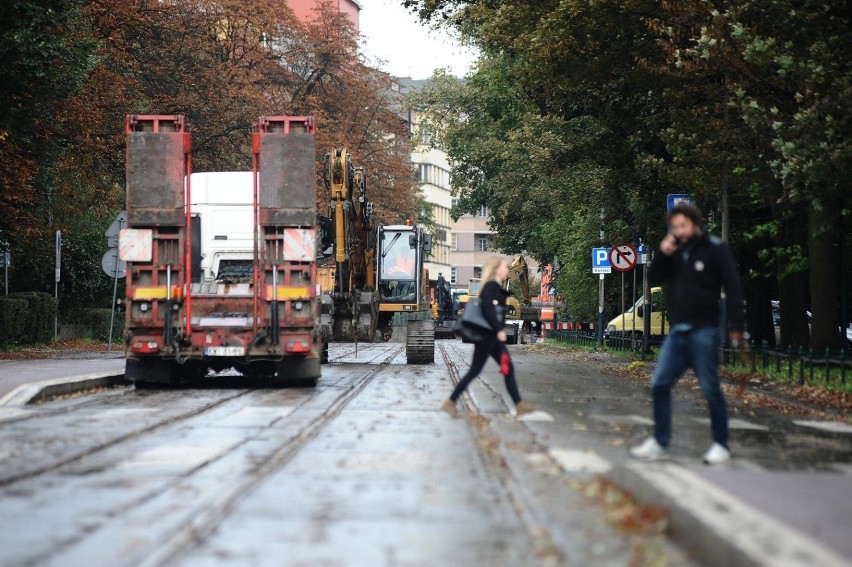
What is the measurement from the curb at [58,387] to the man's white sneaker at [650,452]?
8.23 meters

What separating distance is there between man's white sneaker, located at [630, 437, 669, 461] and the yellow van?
29.6 m

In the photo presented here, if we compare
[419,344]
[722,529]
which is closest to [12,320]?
[419,344]

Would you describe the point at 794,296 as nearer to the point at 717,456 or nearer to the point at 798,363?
the point at 798,363

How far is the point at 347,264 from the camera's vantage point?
1166 inches

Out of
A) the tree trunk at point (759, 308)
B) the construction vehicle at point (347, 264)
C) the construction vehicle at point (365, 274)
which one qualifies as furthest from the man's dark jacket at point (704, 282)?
the tree trunk at point (759, 308)

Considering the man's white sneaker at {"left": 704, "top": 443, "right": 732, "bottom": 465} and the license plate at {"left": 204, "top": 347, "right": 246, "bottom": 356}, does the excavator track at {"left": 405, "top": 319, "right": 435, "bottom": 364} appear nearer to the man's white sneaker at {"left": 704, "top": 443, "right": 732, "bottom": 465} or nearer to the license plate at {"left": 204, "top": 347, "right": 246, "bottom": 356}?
the license plate at {"left": 204, "top": 347, "right": 246, "bottom": 356}

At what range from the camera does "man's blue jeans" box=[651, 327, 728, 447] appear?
35.6 ft

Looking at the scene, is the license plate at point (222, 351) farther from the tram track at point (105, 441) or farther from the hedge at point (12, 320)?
the hedge at point (12, 320)

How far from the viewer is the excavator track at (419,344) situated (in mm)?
30500

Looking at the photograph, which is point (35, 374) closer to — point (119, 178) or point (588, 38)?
point (588, 38)

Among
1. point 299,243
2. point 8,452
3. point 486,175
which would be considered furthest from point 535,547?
point 486,175

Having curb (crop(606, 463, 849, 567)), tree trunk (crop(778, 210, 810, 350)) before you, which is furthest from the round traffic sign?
curb (crop(606, 463, 849, 567))

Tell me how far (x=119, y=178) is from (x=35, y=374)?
19990 mm

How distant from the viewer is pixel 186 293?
787 inches
